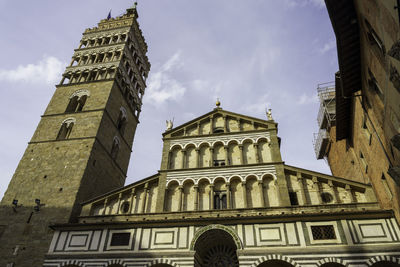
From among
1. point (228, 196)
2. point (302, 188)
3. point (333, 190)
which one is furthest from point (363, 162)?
point (228, 196)

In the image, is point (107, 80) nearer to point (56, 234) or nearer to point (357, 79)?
point (56, 234)

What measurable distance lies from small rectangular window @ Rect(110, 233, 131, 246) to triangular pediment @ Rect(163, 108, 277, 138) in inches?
277

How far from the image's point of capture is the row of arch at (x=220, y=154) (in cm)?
1750

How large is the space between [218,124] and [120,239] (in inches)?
379

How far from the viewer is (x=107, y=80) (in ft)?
82.7

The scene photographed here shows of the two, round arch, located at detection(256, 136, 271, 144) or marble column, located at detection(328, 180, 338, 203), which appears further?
round arch, located at detection(256, 136, 271, 144)

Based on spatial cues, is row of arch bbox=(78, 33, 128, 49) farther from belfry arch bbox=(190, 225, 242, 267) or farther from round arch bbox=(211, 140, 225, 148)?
belfry arch bbox=(190, 225, 242, 267)

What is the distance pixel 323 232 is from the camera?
1336 cm

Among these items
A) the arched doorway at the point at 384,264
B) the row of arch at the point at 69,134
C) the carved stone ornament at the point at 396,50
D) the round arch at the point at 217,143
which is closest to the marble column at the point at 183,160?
the round arch at the point at 217,143

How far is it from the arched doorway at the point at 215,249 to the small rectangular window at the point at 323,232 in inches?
148

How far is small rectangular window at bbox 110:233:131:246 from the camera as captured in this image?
14.8 meters

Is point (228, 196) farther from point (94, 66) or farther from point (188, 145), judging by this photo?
point (94, 66)

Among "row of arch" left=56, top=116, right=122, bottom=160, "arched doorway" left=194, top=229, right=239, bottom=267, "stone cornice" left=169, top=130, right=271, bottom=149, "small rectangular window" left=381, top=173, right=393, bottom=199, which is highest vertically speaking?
"row of arch" left=56, top=116, right=122, bottom=160

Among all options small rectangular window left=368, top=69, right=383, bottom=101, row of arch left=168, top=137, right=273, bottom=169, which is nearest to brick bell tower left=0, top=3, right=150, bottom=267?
row of arch left=168, top=137, right=273, bottom=169
